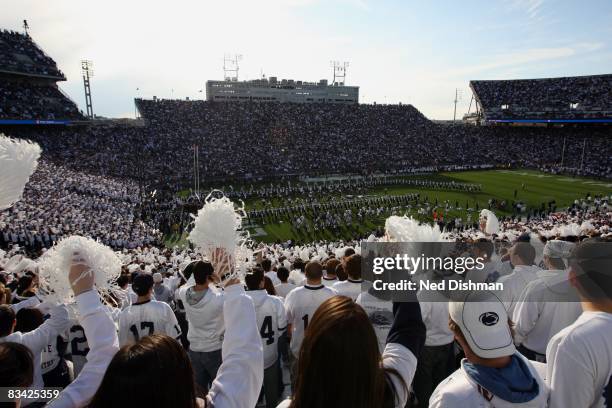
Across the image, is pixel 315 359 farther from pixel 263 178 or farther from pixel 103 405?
pixel 263 178

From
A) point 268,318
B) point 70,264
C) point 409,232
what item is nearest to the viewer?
point 409,232

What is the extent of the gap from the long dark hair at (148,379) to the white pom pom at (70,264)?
134cm

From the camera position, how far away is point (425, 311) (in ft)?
13.4

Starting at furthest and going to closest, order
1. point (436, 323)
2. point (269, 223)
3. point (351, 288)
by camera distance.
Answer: point (269, 223), point (351, 288), point (436, 323)

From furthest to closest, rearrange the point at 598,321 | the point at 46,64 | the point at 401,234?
the point at 46,64 < the point at 401,234 < the point at 598,321

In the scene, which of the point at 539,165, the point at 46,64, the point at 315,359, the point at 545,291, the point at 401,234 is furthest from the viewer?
the point at 539,165

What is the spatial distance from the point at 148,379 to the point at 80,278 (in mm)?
1210

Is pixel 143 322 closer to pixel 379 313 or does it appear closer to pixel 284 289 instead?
pixel 379 313

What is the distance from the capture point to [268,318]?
4.21 m

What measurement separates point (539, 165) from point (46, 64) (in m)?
56.9

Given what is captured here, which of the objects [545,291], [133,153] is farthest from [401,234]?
[133,153]

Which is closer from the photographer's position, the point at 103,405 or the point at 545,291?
the point at 103,405

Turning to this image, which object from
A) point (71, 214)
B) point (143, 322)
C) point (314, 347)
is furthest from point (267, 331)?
point (71, 214)

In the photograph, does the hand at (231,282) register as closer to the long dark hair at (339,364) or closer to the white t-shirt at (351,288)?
the long dark hair at (339,364)
